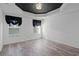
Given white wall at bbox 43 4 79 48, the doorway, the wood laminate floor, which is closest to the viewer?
the wood laminate floor

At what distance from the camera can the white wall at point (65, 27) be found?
17.5ft

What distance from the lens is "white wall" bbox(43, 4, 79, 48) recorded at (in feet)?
17.5

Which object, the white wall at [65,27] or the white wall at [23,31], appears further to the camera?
the white wall at [23,31]

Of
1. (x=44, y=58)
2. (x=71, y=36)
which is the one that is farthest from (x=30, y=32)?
(x=44, y=58)

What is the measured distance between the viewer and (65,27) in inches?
248

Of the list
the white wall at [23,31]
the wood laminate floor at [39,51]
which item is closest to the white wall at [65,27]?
the wood laminate floor at [39,51]

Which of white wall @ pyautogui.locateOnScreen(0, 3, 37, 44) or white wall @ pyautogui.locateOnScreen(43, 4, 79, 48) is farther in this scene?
white wall @ pyautogui.locateOnScreen(0, 3, 37, 44)

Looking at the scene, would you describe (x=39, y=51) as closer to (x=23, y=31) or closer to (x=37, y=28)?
(x=23, y=31)

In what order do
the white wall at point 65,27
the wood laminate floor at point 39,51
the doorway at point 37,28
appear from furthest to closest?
the doorway at point 37,28 < the white wall at point 65,27 < the wood laminate floor at point 39,51

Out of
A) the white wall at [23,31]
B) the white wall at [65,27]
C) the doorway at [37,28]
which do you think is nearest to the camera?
the white wall at [65,27]

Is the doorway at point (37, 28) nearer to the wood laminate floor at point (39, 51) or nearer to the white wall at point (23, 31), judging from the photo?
the white wall at point (23, 31)

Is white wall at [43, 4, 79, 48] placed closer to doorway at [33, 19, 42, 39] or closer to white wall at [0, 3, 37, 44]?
doorway at [33, 19, 42, 39]

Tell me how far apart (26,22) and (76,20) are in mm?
4548

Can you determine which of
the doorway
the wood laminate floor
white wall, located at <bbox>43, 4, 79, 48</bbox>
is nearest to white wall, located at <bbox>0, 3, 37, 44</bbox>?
the doorway
